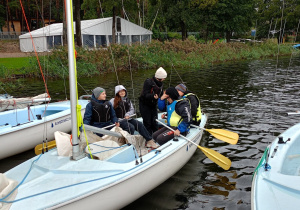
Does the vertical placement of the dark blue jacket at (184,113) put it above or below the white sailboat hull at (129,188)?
above

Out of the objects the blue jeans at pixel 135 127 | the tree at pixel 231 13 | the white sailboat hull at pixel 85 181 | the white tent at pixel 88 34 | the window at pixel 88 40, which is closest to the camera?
the white sailboat hull at pixel 85 181

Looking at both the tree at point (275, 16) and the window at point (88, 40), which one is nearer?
the window at point (88, 40)

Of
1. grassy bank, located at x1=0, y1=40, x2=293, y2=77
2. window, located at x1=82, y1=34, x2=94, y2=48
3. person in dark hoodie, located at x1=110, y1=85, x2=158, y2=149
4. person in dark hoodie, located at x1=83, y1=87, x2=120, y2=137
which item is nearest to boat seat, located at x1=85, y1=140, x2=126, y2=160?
person in dark hoodie, located at x1=83, y1=87, x2=120, y2=137

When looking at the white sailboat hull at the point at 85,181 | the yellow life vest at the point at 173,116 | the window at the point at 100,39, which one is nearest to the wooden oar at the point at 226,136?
the yellow life vest at the point at 173,116

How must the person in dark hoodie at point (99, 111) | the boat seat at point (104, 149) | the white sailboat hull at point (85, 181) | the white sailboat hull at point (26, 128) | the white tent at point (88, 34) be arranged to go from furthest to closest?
1. the white tent at point (88, 34)
2. the white sailboat hull at point (26, 128)
3. the person in dark hoodie at point (99, 111)
4. the boat seat at point (104, 149)
5. the white sailboat hull at point (85, 181)

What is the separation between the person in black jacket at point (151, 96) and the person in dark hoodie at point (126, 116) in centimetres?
37

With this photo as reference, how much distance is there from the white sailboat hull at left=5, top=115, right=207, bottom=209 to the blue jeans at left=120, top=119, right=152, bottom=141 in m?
0.96

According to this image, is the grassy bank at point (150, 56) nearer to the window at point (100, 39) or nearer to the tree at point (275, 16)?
the window at point (100, 39)

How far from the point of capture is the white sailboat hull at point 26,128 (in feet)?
23.3

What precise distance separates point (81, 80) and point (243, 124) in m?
12.1

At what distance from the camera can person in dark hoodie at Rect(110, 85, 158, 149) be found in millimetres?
6387

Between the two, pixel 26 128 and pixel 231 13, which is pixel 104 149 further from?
pixel 231 13

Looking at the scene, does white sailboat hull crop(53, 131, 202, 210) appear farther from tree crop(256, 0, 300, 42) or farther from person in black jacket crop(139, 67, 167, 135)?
tree crop(256, 0, 300, 42)

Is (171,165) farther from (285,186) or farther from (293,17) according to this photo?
(293,17)
